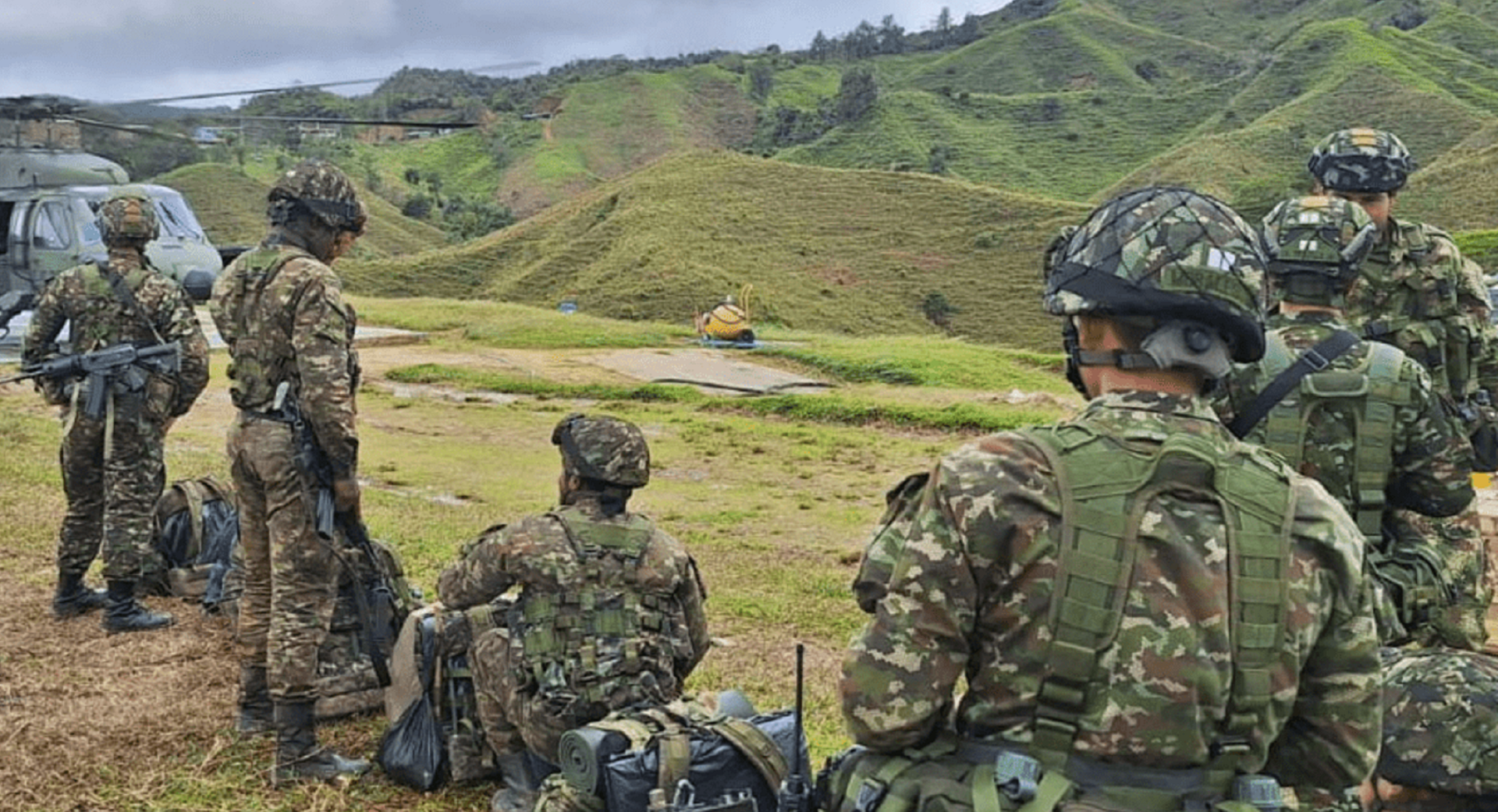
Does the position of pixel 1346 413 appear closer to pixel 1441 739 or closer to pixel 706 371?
pixel 1441 739

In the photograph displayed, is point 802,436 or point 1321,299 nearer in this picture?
point 1321,299

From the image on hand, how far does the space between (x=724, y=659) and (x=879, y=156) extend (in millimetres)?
69479

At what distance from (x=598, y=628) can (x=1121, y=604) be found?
2240 millimetres

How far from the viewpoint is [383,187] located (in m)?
81.1

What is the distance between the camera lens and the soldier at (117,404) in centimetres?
628

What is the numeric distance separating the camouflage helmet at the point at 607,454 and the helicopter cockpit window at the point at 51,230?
1525cm

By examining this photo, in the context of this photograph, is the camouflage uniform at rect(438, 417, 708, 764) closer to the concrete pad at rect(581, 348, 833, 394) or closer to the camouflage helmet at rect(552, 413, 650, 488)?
the camouflage helmet at rect(552, 413, 650, 488)

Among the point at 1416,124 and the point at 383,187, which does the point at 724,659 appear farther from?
the point at 383,187

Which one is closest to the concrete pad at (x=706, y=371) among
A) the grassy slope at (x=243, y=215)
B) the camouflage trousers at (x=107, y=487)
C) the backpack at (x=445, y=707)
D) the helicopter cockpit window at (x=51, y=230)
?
the helicopter cockpit window at (x=51, y=230)

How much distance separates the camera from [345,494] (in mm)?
4812

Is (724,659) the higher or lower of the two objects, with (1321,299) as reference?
lower

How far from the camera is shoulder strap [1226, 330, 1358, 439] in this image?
3461mm

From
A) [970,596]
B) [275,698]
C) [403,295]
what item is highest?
[970,596]

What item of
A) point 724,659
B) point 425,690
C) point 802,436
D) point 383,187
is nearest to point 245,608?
point 425,690
